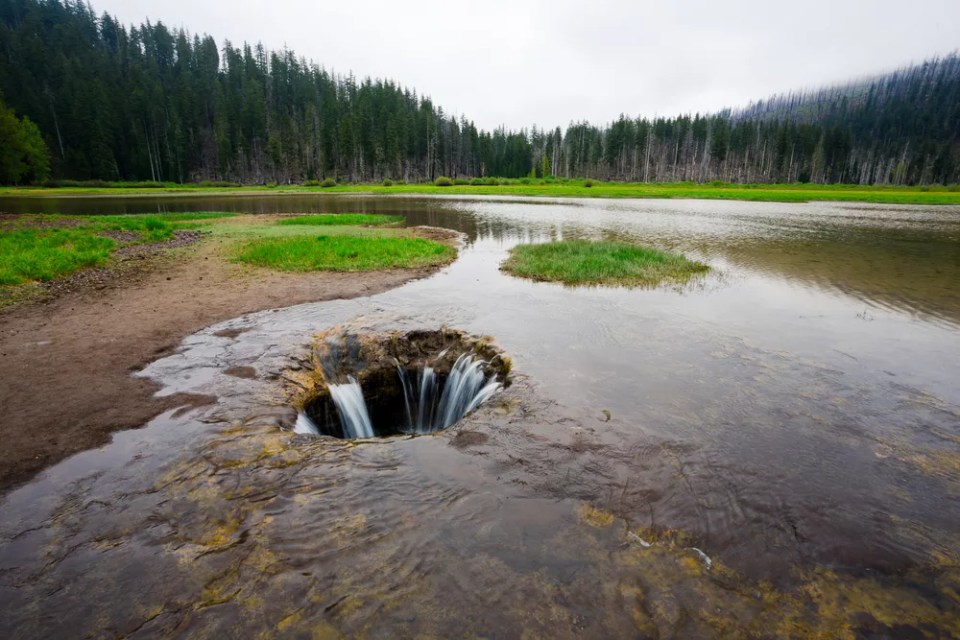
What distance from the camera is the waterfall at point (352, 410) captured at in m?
8.91

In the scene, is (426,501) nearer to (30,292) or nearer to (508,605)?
(508,605)

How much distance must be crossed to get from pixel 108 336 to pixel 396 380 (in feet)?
22.4

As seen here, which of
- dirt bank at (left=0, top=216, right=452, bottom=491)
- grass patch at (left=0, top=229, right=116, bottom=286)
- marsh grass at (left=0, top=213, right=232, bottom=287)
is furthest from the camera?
marsh grass at (left=0, top=213, right=232, bottom=287)

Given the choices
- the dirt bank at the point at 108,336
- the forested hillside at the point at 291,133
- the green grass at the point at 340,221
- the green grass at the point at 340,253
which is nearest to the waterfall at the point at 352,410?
the dirt bank at the point at 108,336

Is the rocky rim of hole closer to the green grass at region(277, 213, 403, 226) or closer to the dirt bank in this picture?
the dirt bank

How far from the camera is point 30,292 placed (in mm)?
13555

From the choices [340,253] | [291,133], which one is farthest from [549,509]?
[291,133]

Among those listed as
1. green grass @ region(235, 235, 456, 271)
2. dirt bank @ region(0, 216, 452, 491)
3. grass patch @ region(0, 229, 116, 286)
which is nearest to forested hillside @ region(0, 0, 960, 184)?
grass patch @ region(0, 229, 116, 286)

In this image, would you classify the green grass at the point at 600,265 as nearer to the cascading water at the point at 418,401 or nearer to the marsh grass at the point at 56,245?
the cascading water at the point at 418,401

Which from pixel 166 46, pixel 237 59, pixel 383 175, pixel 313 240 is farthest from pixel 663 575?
pixel 166 46

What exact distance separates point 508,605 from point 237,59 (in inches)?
7013

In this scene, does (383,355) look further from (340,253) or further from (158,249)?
(158,249)

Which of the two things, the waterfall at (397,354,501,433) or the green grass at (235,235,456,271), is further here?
the green grass at (235,235,456,271)

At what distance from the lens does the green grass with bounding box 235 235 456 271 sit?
18.8m
